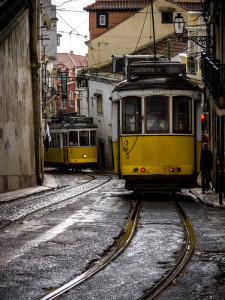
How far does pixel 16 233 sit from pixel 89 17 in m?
44.5

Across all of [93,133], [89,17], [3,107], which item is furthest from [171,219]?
[89,17]

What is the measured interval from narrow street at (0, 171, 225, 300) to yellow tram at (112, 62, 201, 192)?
162cm

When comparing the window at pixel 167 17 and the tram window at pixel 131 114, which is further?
the window at pixel 167 17

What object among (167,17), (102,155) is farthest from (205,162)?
(167,17)

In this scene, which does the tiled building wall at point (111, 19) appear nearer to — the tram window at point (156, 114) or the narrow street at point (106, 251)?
the tram window at point (156, 114)

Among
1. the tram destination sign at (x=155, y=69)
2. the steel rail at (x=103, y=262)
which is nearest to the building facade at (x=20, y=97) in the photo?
the tram destination sign at (x=155, y=69)

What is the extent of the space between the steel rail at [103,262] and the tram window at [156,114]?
484cm

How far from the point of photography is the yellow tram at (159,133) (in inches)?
701

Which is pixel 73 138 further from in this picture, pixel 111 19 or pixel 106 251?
pixel 106 251

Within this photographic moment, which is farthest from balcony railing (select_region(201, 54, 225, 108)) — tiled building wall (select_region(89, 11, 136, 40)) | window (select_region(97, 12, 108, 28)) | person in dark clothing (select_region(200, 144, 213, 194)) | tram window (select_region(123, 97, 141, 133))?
window (select_region(97, 12, 108, 28))

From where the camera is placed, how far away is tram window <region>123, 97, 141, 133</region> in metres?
18.0

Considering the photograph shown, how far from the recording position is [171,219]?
1341cm

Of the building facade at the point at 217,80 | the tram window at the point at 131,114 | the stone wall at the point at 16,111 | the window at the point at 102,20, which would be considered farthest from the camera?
the window at the point at 102,20

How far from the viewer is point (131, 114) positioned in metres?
18.1
